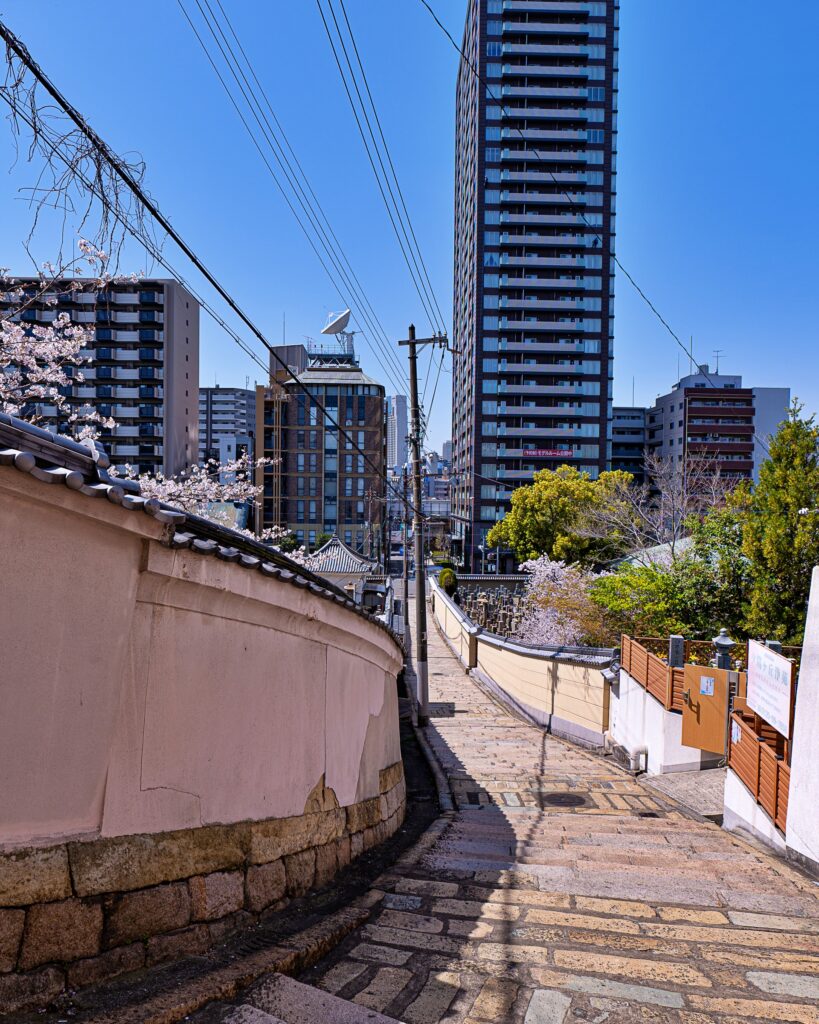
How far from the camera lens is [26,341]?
13734 mm

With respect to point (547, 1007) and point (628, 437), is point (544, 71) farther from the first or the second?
point (547, 1007)

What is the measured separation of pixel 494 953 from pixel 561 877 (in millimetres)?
2115

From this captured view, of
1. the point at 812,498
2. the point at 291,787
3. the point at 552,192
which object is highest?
the point at 552,192

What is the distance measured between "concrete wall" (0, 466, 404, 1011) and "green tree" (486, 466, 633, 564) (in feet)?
130

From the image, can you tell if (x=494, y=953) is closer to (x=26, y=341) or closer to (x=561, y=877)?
(x=561, y=877)

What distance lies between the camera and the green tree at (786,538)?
15.8m

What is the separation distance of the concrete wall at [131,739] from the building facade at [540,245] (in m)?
58.4

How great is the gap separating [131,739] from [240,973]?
122 cm

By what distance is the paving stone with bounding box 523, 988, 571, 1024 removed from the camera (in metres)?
3.49

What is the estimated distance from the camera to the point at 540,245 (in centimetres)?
6406

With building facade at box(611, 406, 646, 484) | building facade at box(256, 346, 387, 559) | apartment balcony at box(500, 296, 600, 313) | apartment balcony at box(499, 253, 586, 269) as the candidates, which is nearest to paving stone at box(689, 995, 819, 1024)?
building facade at box(256, 346, 387, 559)

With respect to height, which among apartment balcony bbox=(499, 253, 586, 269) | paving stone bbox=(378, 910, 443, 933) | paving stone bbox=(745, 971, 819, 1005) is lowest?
paving stone bbox=(378, 910, 443, 933)

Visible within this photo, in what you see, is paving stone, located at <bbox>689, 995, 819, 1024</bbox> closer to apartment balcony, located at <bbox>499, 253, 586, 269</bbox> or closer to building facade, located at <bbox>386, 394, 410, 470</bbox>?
building facade, located at <bbox>386, 394, 410, 470</bbox>

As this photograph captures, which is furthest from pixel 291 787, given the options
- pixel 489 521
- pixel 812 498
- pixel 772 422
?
pixel 772 422
